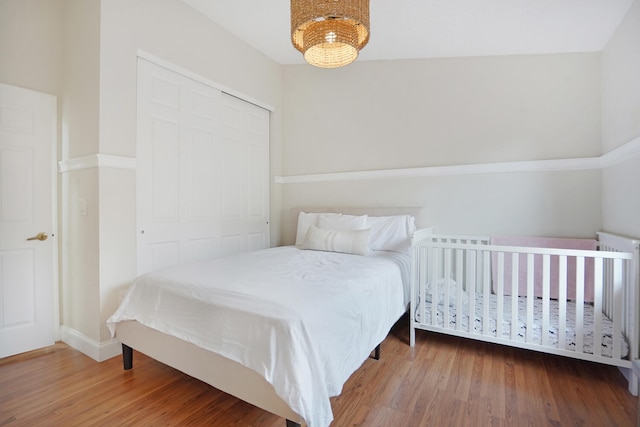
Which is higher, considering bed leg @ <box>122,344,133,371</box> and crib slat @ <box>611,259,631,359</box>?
crib slat @ <box>611,259,631,359</box>

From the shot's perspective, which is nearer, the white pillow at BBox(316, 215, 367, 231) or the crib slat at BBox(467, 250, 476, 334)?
the crib slat at BBox(467, 250, 476, 334)

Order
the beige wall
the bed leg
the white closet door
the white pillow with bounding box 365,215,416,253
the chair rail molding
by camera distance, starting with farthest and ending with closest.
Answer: the white closet door < the white pillow with bounding box 365,215,416,253 < the beige wall < the chair rail molding < the bed leg

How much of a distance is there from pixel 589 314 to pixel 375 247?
1.64 meters

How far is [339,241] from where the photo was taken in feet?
9.09

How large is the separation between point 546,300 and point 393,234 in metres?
1.29

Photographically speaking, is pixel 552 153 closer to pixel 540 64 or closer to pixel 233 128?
pixel 540 64

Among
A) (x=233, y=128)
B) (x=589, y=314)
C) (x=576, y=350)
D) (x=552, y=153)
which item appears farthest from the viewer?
(x=233, y=128)

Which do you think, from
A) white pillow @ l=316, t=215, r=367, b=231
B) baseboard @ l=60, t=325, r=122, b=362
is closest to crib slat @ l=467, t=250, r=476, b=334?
white pillow @ l=316, t=215, r=367, b=231

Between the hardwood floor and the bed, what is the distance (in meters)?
0.21

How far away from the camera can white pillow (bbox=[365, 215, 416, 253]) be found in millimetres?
2912

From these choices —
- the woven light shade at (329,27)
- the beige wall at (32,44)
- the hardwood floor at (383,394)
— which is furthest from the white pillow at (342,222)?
the beige wall at (32,44)

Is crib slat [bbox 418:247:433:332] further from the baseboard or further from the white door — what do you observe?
the white door

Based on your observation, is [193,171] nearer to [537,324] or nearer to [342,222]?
[342,222]

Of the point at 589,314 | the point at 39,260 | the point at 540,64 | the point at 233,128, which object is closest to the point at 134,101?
the point at 233,128
